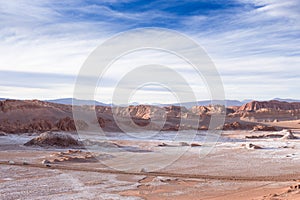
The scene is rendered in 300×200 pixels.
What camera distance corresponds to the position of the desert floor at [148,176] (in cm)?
945

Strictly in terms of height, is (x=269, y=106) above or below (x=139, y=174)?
above

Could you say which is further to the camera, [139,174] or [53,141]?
[53,141]

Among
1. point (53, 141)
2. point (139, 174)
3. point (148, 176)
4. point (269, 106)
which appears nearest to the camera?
point (148, 176)

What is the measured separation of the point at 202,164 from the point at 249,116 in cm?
5833

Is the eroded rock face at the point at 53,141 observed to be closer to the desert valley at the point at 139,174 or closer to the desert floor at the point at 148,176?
the desert valley at the point at 139,174

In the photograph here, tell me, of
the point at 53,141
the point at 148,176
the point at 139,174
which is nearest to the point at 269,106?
the point at 53,141

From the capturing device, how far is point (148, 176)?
12.0m

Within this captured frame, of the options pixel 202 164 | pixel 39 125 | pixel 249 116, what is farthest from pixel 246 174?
pixel 249 116

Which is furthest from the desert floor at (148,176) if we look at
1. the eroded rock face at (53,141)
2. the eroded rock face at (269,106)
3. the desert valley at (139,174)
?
the eroded rock face at (269,106)

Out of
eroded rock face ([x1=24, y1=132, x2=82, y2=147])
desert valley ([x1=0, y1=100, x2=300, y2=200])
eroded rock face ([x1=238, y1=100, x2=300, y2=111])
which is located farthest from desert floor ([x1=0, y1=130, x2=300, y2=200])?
eroded rock face ([x1=238, y1=100, x2=300, y2=111])

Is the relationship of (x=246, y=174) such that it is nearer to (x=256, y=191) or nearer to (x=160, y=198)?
(x=256, y=191)

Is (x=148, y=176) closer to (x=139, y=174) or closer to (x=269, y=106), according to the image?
(x=139, y=174)

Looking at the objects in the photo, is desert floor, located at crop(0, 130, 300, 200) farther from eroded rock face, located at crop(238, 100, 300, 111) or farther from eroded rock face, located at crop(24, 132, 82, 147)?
eroded rock face, located at crop(238, 100, 300, 111)

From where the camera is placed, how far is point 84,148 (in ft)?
69.7
